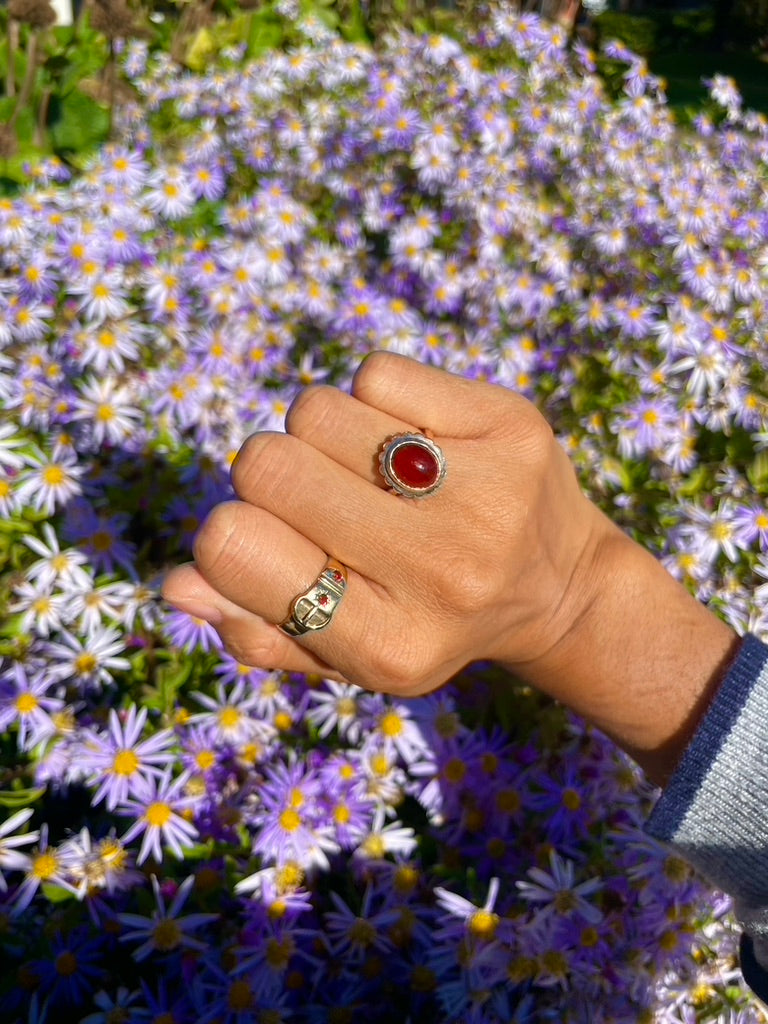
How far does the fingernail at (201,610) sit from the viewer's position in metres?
1.34

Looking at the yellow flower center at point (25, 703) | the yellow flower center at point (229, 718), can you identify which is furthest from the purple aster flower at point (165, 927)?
the yellow flower center at point (25, 703)

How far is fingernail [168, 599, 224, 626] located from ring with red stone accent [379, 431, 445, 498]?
15.1 inches

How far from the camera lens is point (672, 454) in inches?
98.0

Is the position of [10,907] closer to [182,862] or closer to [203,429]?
[182,862]

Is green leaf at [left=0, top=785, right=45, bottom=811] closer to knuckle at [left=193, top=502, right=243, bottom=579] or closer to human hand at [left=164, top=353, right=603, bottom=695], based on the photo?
human hand at [left=164, top=353, right=603, bottom=695]

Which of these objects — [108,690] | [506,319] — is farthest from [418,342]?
[108,690]

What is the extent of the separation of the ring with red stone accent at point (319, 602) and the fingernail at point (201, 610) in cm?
15

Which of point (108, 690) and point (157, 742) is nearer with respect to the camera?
point (157, 742)

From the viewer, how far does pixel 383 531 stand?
1251mm

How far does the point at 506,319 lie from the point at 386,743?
1744mm

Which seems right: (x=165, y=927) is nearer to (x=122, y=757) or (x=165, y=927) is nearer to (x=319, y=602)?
(x=122, y=757)

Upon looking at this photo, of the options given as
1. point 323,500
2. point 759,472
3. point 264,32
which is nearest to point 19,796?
point 323,500

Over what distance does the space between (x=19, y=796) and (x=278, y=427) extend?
1190 mm

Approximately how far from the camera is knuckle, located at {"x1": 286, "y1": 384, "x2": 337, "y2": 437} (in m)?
1.33
